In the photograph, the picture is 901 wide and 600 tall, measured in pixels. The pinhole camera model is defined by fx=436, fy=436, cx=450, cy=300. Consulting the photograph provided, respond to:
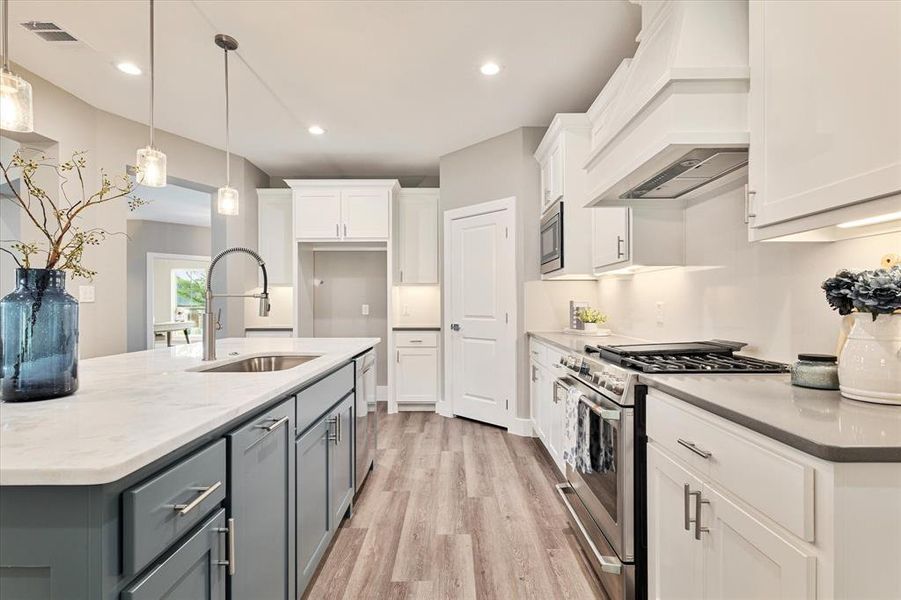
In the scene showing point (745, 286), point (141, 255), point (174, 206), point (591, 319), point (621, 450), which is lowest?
point (621, 450)

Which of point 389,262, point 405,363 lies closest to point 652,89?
point 389,262

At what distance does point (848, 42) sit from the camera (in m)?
1.07

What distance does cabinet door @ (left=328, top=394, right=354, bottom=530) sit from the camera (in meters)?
2.03

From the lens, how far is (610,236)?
2.81 m

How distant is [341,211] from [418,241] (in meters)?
0.90

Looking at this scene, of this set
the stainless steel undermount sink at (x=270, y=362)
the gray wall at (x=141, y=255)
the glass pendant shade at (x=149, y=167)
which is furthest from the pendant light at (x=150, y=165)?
the gray wall at (x=141, y=255)

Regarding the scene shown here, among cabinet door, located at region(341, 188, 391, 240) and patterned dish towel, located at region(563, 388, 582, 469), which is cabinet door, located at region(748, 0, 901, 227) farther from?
cabinet door, located at region(341, 188, 391, 240)

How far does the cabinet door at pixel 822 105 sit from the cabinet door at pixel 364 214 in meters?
3.77

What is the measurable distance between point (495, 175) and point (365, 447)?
2.74 meters

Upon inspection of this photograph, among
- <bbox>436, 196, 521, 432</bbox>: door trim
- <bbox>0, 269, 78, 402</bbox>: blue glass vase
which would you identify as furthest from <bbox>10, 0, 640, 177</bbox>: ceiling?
<bbox>0, 269, 78, 402</bbox>: blue glass vase

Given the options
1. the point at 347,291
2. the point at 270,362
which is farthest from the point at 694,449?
the point at 347,291

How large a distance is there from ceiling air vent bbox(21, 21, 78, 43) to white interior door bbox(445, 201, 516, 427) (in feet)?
10.1

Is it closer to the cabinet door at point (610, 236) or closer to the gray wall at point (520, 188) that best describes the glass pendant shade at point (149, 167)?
the cabinet door at point (610, 236)

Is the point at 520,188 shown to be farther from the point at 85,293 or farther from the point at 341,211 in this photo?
the point at 85,293
